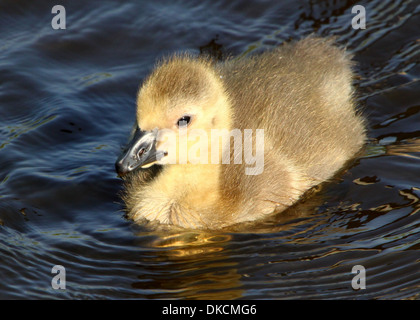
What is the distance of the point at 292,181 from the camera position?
227 inches

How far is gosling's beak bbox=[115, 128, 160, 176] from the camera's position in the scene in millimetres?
5246

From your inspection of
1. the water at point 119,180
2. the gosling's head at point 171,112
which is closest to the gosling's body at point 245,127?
the gosling's head at point 171,112

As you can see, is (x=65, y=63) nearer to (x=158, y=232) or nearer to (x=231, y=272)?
(x=158, y=232)

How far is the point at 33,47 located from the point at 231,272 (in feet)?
12.5

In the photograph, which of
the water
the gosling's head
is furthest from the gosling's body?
the water

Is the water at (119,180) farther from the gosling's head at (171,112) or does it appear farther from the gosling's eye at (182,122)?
the gosling's eye at (182,122)

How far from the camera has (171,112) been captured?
5.27 meters

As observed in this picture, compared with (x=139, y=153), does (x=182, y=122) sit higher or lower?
higher

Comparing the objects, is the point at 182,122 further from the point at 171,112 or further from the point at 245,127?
the point at 245,127

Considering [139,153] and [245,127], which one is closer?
[139,153]

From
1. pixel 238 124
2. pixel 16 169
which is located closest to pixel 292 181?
pixel 238 124

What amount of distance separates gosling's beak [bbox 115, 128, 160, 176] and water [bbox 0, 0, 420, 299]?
52 cm

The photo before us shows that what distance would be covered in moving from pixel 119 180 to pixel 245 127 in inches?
46.6

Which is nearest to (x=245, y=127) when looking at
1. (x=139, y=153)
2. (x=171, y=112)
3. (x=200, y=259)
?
(x=171, y=112)
